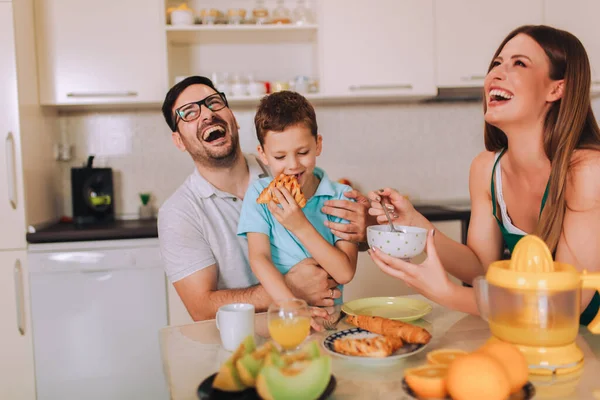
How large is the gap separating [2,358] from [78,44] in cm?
159

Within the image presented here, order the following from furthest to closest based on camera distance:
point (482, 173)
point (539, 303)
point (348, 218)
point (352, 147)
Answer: point (352, 147), point (482, 173), point (348, 218), point (539, 303)

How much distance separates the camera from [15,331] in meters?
2.66

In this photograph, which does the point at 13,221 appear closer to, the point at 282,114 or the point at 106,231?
the point at 106,231

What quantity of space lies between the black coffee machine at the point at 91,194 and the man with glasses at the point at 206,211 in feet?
4.31

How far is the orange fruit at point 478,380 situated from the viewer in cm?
85

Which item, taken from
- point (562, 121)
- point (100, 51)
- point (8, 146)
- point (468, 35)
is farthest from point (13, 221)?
point (468, 35)

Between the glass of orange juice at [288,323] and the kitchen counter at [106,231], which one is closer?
the glass of orange juice at [288,323]

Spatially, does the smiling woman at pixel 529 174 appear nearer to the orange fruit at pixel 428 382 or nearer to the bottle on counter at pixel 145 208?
the orange fruit at pixel 428 382

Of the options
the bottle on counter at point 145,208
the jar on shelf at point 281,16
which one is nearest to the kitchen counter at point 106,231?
the bottle on counter at point 145,208

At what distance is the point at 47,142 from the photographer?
3098 mm

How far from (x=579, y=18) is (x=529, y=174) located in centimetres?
202

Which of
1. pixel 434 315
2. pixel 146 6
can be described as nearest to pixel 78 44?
pixel 146 6

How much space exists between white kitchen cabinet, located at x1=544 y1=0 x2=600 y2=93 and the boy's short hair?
221cm

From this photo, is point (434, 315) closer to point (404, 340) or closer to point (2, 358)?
point (404, 340)
